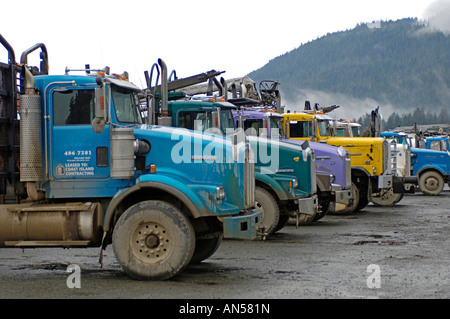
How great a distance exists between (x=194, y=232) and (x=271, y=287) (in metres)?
1.34

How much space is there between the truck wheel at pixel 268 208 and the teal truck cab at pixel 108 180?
3805 millimetres

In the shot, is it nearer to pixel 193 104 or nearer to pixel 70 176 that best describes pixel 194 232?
pixel 70 176

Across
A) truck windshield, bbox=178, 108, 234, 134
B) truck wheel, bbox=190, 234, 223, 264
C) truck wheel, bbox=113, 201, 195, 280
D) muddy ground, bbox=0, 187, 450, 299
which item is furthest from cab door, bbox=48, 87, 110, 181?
truck windshield, bbox=178, 108, 234, 134

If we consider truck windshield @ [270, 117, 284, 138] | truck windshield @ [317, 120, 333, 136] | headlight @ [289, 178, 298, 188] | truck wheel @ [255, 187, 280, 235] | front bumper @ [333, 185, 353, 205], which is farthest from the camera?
truck windshield @ [317, 120, 333, 136]

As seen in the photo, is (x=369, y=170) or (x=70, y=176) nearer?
(x=70, y=176)

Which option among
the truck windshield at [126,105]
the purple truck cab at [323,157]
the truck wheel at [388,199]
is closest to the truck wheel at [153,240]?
the truck windshield at [126,105]

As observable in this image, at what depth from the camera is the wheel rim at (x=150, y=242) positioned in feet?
29.8

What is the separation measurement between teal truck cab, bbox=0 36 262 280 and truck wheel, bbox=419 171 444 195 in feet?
63.4

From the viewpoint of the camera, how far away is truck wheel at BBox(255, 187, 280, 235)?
13625 mm

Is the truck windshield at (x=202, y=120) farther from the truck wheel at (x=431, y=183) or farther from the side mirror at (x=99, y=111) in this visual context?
the truck wheel at (x=431, y=183)

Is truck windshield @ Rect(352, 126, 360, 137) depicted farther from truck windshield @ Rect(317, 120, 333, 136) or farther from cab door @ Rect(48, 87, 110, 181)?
cab door @ Rect(48, 87, 110, 181)

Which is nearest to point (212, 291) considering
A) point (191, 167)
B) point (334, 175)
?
point (191, 167)

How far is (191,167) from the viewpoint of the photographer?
367 inches

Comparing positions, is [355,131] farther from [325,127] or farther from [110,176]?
[110,176]
